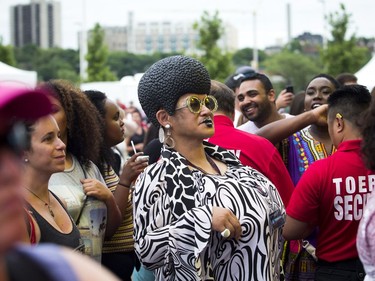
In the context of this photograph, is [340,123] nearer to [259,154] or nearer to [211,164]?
[259,154]

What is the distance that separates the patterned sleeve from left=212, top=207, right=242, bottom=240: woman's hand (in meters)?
0.03

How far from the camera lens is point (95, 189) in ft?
16.2

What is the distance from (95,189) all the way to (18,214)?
335 cm

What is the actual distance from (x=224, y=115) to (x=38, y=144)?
175 cm

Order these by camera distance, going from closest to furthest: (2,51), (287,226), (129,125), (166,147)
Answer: (166,147), (287,226), (129,125), (2,51)

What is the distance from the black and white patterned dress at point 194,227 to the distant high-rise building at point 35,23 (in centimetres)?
16603

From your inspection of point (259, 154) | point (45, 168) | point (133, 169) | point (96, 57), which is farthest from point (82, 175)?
point (96, 57)

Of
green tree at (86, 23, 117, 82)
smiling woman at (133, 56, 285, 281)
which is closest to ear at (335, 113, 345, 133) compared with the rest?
smiling woman at (133, 56, 285, 281)

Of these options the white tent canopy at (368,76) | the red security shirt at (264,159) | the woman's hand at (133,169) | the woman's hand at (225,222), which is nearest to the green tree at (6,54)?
the white tent canopy at (368,76)

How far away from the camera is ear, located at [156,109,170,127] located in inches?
178

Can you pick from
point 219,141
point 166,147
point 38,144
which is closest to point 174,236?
point 166,147

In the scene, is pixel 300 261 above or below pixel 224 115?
below

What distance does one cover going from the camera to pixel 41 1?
558 ft

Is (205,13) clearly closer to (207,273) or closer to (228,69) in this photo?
(228,69)
